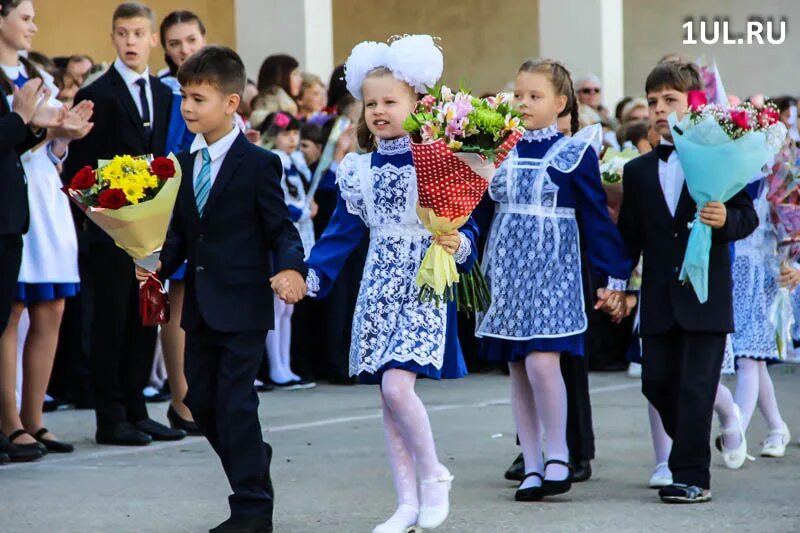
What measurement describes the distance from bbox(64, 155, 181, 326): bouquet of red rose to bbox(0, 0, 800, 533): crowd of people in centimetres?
16

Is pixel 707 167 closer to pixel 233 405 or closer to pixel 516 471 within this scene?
pixel 516 471

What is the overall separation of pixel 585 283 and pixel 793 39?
49.4ft

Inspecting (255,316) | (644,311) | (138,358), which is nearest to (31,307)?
(138,358)

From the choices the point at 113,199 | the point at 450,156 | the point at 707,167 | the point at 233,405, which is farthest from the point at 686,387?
the point at 113,199

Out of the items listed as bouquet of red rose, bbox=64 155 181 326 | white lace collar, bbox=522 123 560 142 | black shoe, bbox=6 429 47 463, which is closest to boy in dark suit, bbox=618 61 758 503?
white lace collar, bbox=522 123 560 142

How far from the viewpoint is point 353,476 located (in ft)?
25.6

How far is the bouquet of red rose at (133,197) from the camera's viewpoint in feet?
20.7

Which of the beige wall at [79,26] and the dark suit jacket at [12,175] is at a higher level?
the beige wall at [79,26]

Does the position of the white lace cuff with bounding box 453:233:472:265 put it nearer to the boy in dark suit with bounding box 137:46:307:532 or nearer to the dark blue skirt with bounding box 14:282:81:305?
the boy in dark suit with bounding box 137:46:307:532

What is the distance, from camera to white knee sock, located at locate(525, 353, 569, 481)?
7195 millimetres

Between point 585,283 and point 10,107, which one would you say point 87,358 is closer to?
point 10,107

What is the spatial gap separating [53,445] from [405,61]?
3.32 m

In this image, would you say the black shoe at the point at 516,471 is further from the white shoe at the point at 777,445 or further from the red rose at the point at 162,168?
the red rose at the point at 162,168

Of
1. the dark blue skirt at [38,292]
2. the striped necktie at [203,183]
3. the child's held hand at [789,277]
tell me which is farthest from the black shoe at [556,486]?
the dark blue skirt at [38,292]
